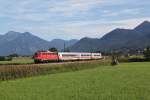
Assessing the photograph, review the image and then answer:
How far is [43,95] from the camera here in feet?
79.0

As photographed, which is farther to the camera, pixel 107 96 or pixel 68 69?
pixel 68 69

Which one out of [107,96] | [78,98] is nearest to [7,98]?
[78,98]

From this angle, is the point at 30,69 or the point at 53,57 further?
the point at 53,57

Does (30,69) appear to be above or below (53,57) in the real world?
below

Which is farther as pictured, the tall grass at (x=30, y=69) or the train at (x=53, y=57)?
the train at (x=53, y=57)

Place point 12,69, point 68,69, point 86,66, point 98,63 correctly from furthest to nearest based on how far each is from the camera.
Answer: point 98,63 < point 86,66 < point 68,69 < point 12,69

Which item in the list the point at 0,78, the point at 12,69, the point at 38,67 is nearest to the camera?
the point at 0,78

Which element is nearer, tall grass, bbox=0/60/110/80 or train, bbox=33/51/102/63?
tall grass, bbox=0/60/110/80

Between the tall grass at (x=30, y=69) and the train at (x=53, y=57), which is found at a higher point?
the train at (x=53, y=57)

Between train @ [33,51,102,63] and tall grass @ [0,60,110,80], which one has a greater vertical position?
train @ [33,51,102,63]

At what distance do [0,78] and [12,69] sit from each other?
3743 mm

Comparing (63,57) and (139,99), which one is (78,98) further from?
(63,57)

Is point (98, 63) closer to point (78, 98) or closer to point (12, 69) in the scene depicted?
point (12, 69)

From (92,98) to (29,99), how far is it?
3.48 meters
